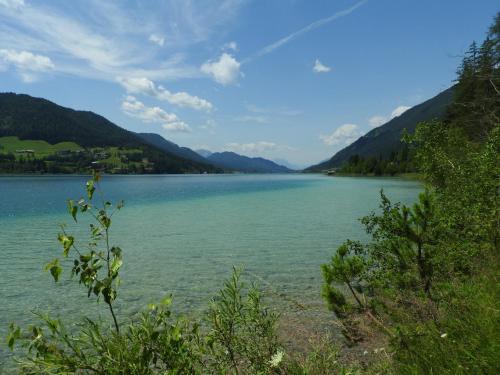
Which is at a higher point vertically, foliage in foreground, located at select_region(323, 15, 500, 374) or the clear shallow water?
foliage in foreground, located at select_region(323, 15, 500, 374)

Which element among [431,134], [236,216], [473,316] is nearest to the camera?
[473,316]

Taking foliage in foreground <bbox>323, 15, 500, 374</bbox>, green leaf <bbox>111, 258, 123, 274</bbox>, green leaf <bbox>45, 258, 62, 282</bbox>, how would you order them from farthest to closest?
foliage in foreground <bbox>323, 15, 500, 374</bbox> → green leaf <bbox>111, 258, 123, 274</bbox> → green leaf <bbox>45, 258, 62, 282</bbox>

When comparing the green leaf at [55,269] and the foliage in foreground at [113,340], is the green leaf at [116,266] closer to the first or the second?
the foliage in foreground at [113,340]

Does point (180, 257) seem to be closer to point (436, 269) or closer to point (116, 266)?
point (436, 269)

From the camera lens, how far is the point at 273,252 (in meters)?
25.8

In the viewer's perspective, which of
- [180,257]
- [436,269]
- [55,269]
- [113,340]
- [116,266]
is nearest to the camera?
[55,269]

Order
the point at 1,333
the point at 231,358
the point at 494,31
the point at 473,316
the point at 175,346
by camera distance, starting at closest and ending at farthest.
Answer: the point at 175,346
the point at 231,358
the point at 473,316
the point at 1,333
the point at 494,31

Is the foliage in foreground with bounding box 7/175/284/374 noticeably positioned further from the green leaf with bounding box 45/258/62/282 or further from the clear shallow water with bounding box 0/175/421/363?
the clear shallow water with bounding box 0/175/421/363

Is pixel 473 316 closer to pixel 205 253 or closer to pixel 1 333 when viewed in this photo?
pixel 1 333

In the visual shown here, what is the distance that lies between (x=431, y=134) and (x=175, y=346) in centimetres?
1362

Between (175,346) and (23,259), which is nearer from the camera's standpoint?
(175,346)

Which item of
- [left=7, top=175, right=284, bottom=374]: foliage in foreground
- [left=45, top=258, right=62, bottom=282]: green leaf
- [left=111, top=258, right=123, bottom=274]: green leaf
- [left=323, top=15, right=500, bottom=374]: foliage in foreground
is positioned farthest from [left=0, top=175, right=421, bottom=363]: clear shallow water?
[left=45, top=258, right=62, bottom=282]: green leaf

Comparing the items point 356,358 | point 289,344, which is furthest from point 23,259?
point 356,358

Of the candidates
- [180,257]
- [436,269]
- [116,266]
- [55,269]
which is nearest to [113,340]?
[116,266]
